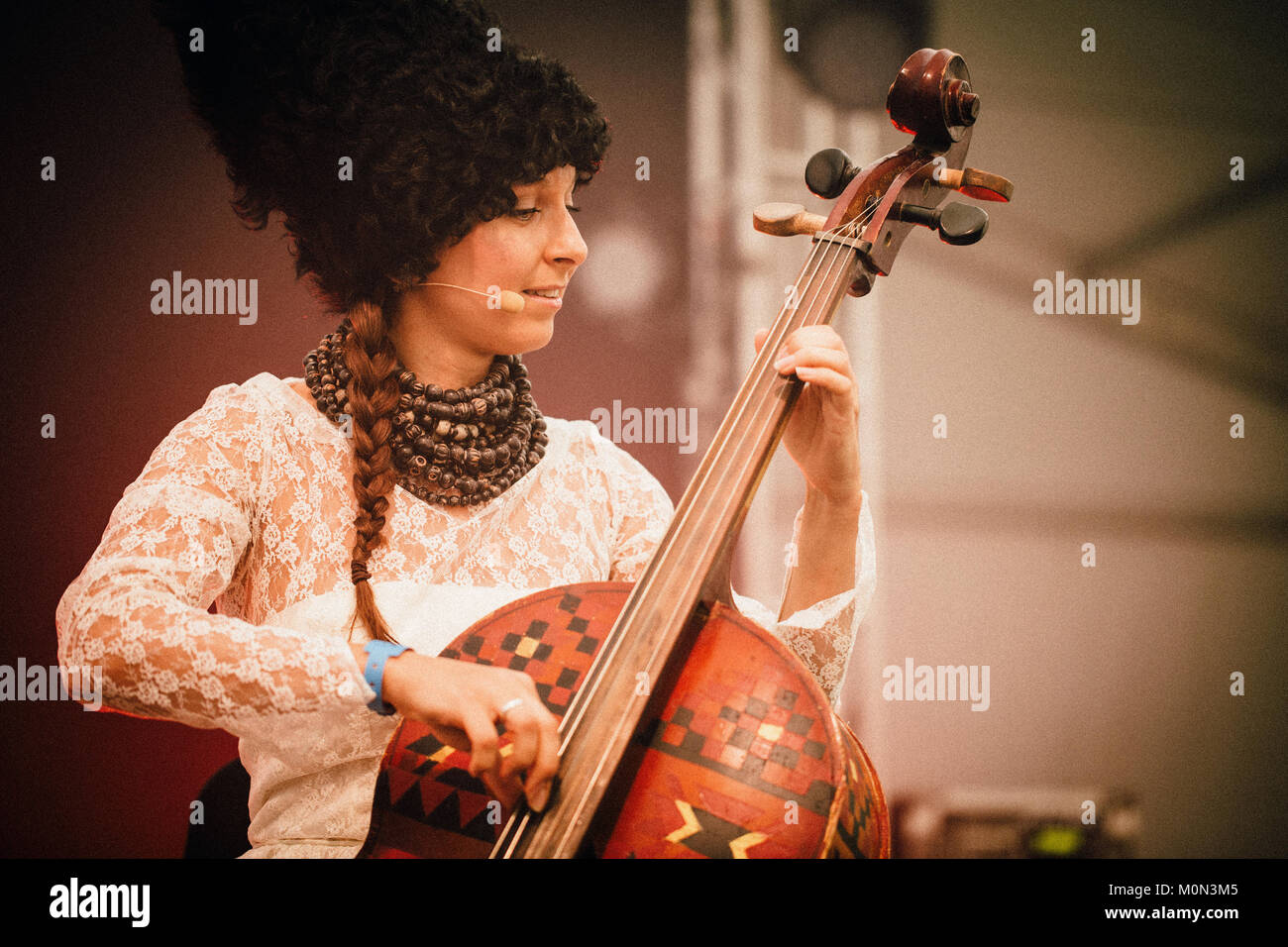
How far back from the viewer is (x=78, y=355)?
4.98 ft

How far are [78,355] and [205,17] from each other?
25.7 inches

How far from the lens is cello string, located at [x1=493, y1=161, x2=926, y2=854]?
81 centimetres

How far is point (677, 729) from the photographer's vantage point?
872mm

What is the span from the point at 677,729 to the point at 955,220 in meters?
0.72

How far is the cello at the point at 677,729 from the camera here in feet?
2.65

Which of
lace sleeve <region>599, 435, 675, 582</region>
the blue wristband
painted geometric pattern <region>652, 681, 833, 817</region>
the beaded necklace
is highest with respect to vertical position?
the beaded necklace

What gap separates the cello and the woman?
163 mm

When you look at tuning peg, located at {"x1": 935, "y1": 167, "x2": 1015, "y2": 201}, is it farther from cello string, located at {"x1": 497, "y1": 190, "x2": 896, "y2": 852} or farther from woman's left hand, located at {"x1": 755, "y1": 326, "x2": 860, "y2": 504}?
woman's left hand, located at {"x1": 755, "y1": 326, "x2": 860, "y2": 504}

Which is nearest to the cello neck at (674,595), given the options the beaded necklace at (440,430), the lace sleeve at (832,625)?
the lace sleeve at (832,625)

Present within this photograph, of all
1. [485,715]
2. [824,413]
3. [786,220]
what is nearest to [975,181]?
[786,220]

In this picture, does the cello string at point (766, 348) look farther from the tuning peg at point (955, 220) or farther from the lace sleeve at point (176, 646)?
the lace sleeve at point (176, 646)

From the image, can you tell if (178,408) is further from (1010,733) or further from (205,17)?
(1010,733)

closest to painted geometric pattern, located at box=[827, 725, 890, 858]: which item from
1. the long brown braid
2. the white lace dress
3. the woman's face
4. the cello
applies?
the cello
